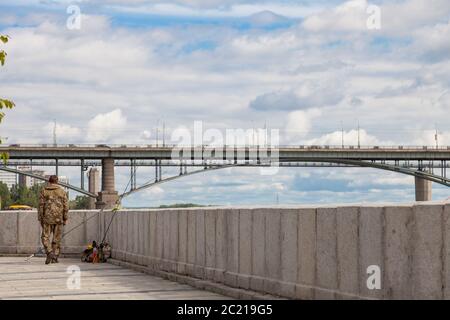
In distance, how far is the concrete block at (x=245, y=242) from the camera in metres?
13.1

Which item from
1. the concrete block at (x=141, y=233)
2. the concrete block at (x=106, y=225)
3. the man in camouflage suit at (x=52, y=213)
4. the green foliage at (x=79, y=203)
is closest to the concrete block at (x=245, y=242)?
the concrete block at (x=141, y=233)

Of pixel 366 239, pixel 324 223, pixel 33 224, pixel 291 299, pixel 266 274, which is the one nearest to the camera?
pixel 366 239

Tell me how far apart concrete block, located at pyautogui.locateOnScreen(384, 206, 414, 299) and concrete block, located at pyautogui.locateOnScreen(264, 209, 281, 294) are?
8.72 ft

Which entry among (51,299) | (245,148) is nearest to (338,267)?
(51,299)

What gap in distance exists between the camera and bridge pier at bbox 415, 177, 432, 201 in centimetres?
10625

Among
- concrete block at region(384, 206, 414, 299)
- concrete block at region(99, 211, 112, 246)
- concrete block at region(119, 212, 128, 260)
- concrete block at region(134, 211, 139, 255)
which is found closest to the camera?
concrete block at region(384, 206, 414, 299)

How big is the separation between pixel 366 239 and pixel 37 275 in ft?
30.6

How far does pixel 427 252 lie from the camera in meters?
8.95

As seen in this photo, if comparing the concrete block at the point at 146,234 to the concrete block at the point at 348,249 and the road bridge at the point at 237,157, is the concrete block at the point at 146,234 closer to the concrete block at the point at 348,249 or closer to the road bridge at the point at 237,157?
the concrete block at the point at 348,249

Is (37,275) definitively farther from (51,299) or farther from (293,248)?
(293,248)

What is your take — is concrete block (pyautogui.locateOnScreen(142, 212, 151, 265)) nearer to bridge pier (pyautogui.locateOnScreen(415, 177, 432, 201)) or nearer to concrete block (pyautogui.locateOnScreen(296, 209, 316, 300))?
concrete block (pyautogui.locateOnScreen(296, 209, 316, 300))

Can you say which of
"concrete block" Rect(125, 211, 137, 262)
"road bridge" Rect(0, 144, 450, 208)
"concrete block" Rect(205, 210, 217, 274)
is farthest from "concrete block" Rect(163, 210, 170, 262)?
"road bridge" Rect(0, 144, 450, 208)

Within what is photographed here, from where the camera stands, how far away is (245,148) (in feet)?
349

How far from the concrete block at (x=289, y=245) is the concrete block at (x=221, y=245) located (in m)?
2.01
